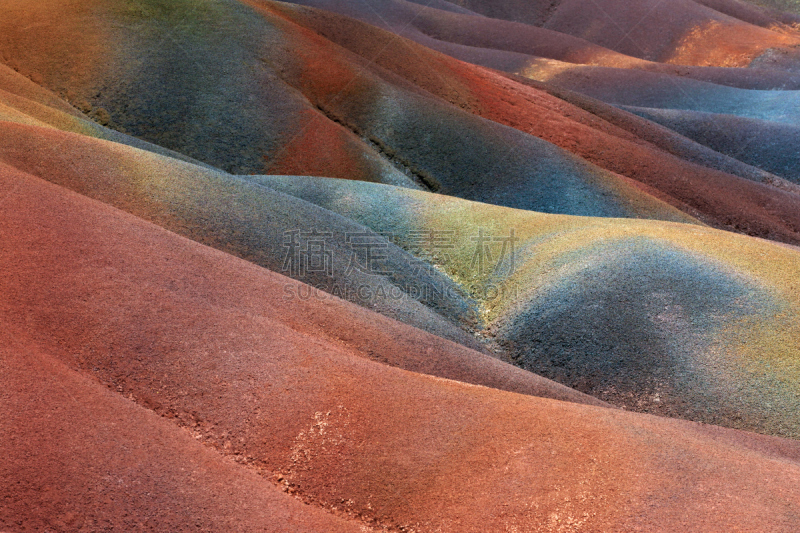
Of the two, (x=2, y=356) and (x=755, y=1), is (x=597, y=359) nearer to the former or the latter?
(x=2, y=356)

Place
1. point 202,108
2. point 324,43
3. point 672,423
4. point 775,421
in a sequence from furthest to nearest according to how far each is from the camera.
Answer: point 324,43 → point 202,108 → point 775,421 → point 672,423

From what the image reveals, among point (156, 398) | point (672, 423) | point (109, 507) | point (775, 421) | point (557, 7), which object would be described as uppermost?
point (109, 507)

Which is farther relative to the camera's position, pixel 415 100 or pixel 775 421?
pixel 415 100

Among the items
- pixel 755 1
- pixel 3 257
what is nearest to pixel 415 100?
pixel 3 257

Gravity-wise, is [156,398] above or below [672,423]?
above

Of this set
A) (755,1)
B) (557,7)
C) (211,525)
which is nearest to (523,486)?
(211,525)

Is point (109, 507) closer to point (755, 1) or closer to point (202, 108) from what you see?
point (202, 108)

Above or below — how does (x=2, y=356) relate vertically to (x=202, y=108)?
above

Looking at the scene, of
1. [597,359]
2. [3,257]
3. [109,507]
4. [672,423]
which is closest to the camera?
[109,507]

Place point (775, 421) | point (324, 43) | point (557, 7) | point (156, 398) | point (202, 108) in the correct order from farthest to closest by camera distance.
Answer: point (557, 7)
point (324, 43)
point (202, 108)
point (775, 421)
point (156, 398)
